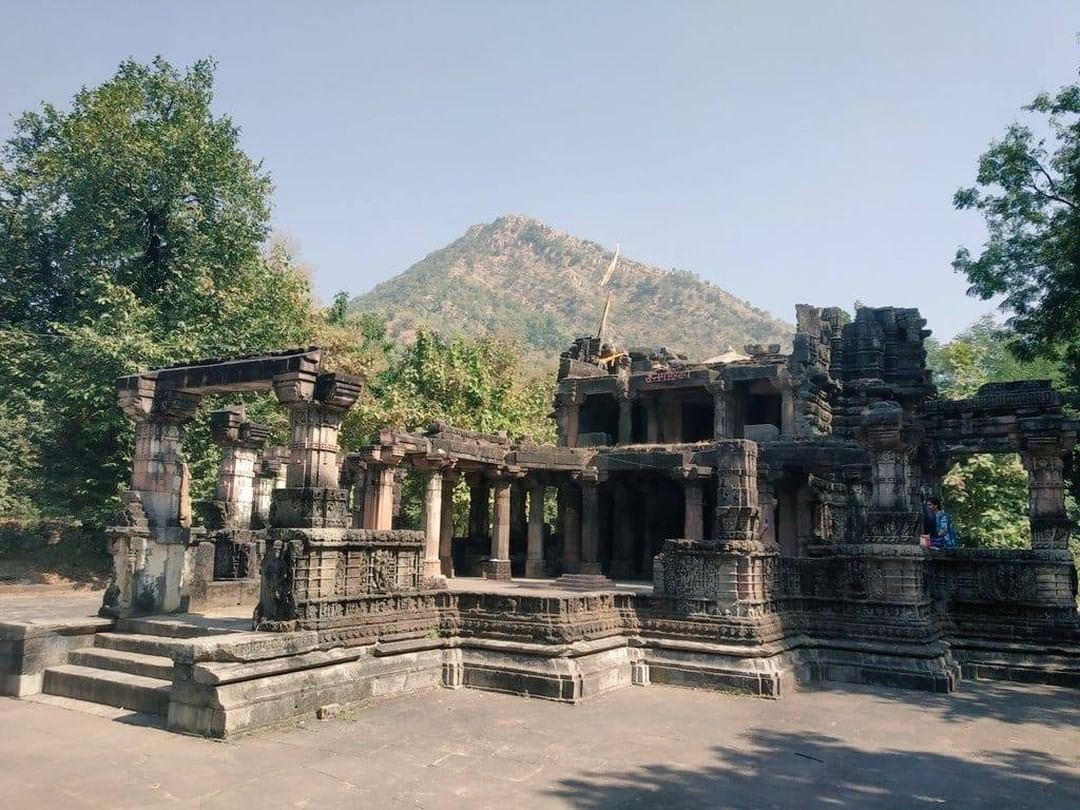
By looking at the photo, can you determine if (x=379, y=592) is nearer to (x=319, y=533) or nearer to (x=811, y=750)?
(x=319, y=533)

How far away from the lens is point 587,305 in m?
148

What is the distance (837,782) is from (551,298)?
148 metres

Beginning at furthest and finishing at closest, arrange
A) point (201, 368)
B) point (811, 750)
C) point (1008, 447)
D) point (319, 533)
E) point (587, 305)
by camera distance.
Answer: point (587, 305), point (1008, 447), point (201, 368), point (319, 533), point (811, 750)

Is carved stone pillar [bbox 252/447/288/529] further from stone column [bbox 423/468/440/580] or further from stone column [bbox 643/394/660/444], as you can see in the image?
stone column [bbox 643/394/660/444]

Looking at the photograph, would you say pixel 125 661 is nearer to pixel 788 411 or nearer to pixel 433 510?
pixel 433 510

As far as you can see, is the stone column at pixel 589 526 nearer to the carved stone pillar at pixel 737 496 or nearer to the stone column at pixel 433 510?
the stone column at pixel 433 510

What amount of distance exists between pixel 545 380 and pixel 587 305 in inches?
3993

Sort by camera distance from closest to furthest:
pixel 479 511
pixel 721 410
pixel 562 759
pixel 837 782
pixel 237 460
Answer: pixel 837 782
pixel 562 759
pixel 237 460
pixel 721 410
pixel 479 511

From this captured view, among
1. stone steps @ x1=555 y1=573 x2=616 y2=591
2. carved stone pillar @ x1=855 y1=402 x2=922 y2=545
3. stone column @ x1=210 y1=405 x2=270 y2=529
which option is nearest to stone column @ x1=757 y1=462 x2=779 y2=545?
stone steps @ x1=555 y1=573 x2=616 y2=591

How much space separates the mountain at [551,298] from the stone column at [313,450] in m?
97.2

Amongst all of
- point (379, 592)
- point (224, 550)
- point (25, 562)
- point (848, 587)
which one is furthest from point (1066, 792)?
point (25, 562)

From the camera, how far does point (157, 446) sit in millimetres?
11922

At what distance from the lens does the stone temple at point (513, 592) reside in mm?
9523

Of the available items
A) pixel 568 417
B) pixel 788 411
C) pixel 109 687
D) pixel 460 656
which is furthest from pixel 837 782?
pixel 568 417
